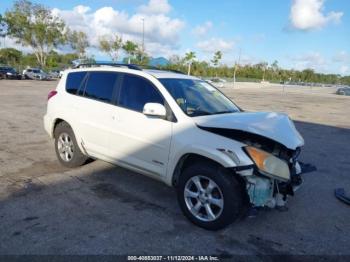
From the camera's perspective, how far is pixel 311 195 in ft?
17.9

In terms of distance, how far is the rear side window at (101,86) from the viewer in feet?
17.3

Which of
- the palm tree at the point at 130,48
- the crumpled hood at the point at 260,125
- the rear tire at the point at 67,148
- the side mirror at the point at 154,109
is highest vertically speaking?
the palm tree at the point at 130,48

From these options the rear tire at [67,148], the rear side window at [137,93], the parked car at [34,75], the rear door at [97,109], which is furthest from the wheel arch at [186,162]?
the parked car at [34,75]

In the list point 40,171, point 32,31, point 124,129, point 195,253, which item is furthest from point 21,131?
point 32,31

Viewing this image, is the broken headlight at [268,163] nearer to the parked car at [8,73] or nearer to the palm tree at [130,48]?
the parked car at [8,73]

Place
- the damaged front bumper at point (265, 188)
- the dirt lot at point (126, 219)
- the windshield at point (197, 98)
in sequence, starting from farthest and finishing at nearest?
the windshield at point (197, 98) → the damaged front bumper at point (265, 188) → the dirt lot at point (126, 219)

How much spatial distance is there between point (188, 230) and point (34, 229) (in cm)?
169

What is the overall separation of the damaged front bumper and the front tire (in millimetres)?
127

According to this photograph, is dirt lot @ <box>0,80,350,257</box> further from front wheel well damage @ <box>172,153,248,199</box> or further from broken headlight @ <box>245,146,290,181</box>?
broken headlight @ <box>245,146,290,181</box>

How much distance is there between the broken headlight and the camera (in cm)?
375

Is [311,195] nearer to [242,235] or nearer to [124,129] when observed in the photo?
[242,235]

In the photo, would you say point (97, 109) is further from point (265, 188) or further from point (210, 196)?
point (265, 188)

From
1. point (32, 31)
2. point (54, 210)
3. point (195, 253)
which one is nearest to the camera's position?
point (195, 253)

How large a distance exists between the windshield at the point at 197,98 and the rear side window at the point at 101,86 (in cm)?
90
